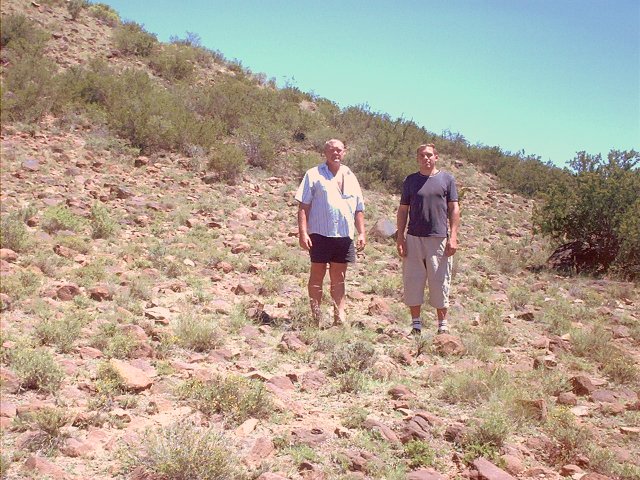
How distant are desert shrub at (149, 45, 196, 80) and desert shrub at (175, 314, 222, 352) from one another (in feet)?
42.4

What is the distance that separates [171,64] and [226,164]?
7.20 metres

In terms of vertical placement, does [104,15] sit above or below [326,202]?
above

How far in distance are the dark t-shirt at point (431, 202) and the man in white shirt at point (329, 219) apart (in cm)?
55

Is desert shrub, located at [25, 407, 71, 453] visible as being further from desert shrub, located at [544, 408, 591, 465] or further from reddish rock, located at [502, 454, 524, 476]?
desert shrub, located at [544, 408, 591, 465]

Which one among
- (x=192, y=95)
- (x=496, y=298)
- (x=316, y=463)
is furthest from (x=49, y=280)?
(x=192, y=95)

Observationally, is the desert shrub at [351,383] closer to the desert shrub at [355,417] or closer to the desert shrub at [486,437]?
→ the desert shrub at [355,417]

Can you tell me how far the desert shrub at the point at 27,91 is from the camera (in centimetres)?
998

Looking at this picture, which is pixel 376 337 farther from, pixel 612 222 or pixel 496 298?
pixel 612 222

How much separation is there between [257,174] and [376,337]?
7167mm

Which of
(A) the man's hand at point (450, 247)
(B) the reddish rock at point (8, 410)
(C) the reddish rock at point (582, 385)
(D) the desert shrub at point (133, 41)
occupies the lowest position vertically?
(B) the reddish rock at point (8, 410)

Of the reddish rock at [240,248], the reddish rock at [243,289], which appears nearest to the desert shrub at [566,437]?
the reddish rock at [243,289]

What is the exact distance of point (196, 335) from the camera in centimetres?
430

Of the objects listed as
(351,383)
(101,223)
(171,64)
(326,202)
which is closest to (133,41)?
(171,64)

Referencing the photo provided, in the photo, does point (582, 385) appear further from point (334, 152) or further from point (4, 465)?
point (4, 465)
